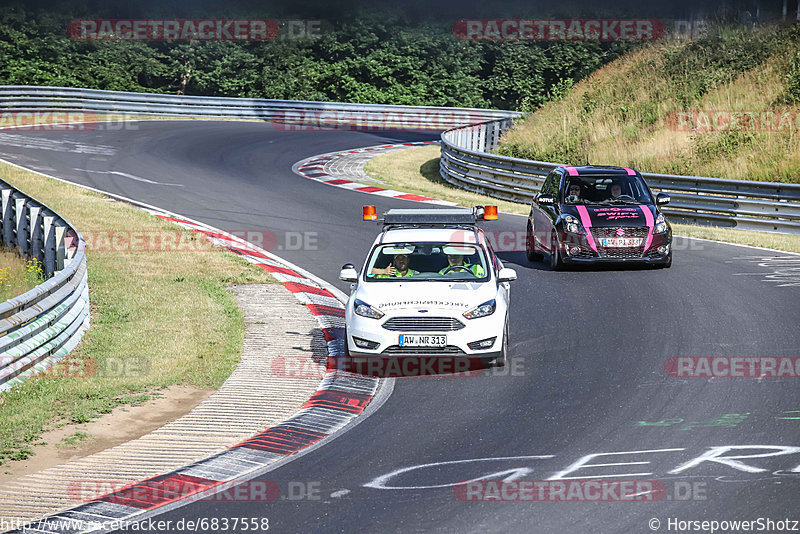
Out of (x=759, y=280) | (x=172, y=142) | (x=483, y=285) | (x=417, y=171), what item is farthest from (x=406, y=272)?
(x=172, y=142)

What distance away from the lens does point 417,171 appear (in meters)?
32.6

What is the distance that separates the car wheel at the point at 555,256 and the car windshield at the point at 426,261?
483 centimetres

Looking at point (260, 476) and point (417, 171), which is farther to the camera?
point (417, 171)

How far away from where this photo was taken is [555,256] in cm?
1728

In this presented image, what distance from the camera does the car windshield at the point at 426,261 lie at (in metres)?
12.3

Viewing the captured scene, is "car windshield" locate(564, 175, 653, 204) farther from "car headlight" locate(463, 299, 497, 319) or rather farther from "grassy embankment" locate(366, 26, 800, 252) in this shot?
"car headlight" locate(463, 299, 497, 319)

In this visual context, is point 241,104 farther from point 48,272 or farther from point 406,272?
point 406,272

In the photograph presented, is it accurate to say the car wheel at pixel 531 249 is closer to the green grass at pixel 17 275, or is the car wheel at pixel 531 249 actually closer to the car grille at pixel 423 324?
the car grille at pixel 423 324

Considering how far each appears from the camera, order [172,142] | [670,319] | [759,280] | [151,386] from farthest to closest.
Answer: [172,142], [759,280], [670,319], [151,386]

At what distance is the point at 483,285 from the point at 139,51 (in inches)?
1815

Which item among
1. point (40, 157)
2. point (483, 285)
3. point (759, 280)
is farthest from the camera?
point (40, 157)

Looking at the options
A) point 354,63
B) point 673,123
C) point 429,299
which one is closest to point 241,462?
point 429,299

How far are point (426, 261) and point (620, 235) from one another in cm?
513

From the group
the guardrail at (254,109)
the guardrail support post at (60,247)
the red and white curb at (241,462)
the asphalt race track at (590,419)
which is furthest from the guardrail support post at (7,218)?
the guardrail at (254,109)
